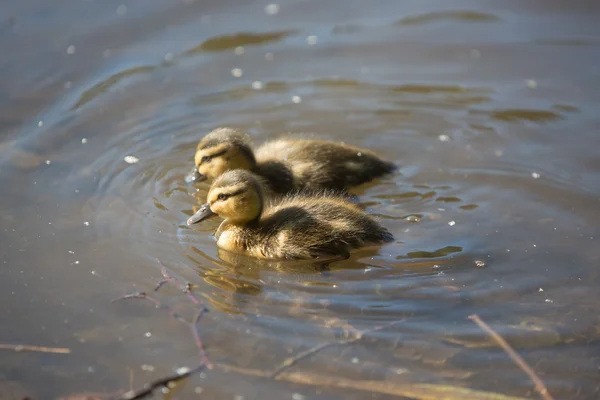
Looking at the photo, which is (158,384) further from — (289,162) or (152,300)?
(289,162)

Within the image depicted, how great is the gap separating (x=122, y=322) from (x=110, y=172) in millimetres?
1836

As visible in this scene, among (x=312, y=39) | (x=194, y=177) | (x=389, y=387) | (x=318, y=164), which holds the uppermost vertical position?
(x=312, y=39)

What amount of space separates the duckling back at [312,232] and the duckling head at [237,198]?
0.29 ft

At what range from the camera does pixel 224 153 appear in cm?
572

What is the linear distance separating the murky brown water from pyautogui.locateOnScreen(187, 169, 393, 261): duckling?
0.12m

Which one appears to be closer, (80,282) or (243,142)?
(80,282)

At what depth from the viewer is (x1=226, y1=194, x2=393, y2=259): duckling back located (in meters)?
4.98

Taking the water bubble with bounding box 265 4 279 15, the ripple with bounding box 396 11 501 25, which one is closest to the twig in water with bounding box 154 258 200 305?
the water bubble with bounding box 265 4 279 15

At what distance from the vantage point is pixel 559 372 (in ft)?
13.5

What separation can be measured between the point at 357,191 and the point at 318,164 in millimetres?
361

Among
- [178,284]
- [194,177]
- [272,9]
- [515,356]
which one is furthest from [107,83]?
[515,356]

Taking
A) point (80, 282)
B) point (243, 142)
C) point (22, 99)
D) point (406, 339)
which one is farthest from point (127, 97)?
point (406, 339)

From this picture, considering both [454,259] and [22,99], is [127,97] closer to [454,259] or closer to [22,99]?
[22,99]

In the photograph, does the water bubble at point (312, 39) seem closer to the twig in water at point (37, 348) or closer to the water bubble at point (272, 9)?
the water bubble at point (272, 9)
